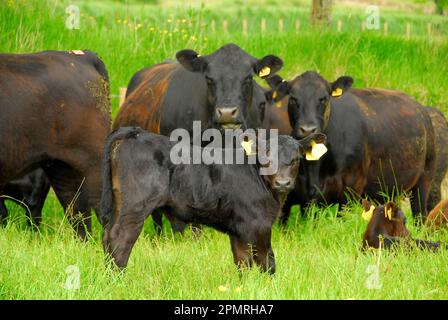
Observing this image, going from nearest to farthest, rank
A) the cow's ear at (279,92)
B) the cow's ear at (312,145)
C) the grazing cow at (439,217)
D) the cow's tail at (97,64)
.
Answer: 1. the cow's ear at (312,145)
2. the cow's tail at (97,64)
3. the grazing cow at (439,217)
4. the cow's ear at (279,92)

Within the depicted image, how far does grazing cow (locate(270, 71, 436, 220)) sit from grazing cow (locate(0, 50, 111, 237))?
208 centimetres

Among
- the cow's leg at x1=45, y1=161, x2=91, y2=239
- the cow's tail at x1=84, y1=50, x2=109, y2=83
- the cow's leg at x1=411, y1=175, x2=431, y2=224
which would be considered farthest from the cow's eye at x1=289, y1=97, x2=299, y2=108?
the cow's leg at x1=45, y1=161, x2=91, y2=239

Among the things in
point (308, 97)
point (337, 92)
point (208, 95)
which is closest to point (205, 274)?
point (208, 95)

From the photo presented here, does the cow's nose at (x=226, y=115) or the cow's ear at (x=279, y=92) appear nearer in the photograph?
the cow's nose at (x=226, y=115)

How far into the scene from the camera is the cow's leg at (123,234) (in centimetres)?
667

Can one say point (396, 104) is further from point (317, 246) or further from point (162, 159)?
point (162, 159)

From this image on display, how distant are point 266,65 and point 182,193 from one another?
2.80 meters

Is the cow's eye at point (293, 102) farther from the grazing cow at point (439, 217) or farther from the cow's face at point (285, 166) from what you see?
the cow's face at point (285, 166)

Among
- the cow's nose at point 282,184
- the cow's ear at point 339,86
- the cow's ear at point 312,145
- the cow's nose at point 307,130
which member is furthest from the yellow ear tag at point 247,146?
the cow's ear at point 339,86

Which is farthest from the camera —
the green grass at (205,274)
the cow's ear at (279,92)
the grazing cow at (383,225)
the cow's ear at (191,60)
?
the cow's ear at (279,92)

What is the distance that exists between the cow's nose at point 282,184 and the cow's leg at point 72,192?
257 cm

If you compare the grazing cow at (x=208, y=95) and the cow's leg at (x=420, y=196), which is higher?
the grazing cow at (x=208, y=95)

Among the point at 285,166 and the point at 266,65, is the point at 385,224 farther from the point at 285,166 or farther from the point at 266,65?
the point at 266,65
